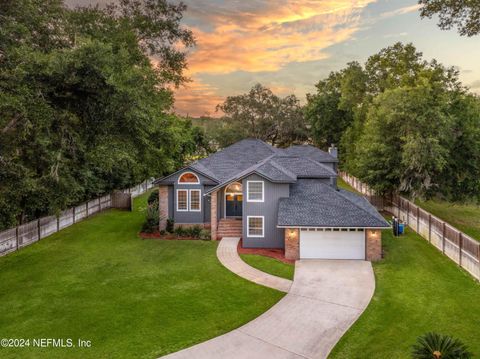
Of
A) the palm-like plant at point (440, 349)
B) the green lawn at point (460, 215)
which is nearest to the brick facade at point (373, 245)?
the palm-like plant at point (440, 349)

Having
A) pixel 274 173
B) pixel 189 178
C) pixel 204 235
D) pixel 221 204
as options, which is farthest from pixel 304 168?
pixel 204 235

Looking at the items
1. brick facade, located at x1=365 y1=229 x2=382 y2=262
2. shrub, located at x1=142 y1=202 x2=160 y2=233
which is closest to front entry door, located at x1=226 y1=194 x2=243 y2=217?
shrub, located at x1=142 y1=202 x2=160 y2=233

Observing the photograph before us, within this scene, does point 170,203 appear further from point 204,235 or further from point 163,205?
point 204,235

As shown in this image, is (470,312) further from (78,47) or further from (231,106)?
(231,106)

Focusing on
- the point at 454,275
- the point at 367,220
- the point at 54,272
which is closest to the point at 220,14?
the point at 367,220

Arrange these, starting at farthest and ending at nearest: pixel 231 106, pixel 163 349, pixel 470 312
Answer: pixel 231 106, pixel 470 312, pixel 163 349
